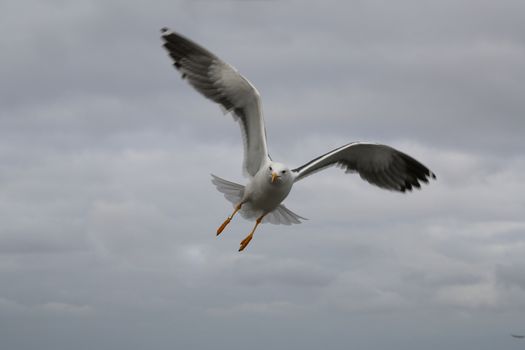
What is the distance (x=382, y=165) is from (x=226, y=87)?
4.63 meters

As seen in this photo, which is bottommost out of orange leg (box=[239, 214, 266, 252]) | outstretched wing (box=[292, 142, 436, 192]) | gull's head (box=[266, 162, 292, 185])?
orange leg (box=[239, 214, 266, 252])

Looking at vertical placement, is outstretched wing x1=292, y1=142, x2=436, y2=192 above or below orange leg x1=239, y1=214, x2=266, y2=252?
above

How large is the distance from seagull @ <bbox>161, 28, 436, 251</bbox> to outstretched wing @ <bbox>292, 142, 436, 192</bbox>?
0.16 ft

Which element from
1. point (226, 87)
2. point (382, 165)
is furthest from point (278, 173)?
point (382, 165)

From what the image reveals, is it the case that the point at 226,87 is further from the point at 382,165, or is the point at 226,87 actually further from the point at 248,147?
the point at 382,165

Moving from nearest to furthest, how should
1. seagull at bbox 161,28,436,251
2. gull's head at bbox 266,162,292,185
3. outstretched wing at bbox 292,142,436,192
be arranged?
gull's head at bbox 266,162,292,185
seagull at bbox 161,28,436,251
outstretched wing at bbox 292,142,436,192

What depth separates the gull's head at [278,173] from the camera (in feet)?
51.0

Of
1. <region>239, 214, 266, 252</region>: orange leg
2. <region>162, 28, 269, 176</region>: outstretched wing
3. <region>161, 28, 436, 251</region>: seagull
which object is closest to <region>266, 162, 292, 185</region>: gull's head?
<region>161, 28, 436, 251</region>: seagull

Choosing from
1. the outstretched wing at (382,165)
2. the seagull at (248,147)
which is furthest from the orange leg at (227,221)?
the outstretched wing at (382,165)

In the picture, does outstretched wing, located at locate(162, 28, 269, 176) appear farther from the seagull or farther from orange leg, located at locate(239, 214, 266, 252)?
orange leg, located at locate(239, 214, 266, 252)

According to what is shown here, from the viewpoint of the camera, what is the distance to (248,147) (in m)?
17.0

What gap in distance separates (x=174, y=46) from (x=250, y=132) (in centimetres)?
257

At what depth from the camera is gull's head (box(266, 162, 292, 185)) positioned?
51.0 feet

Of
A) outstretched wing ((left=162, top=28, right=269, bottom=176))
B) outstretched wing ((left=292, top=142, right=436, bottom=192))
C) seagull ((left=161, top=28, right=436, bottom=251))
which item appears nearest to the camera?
seagull ((left=161, top=28, right=436, bottom=251))
